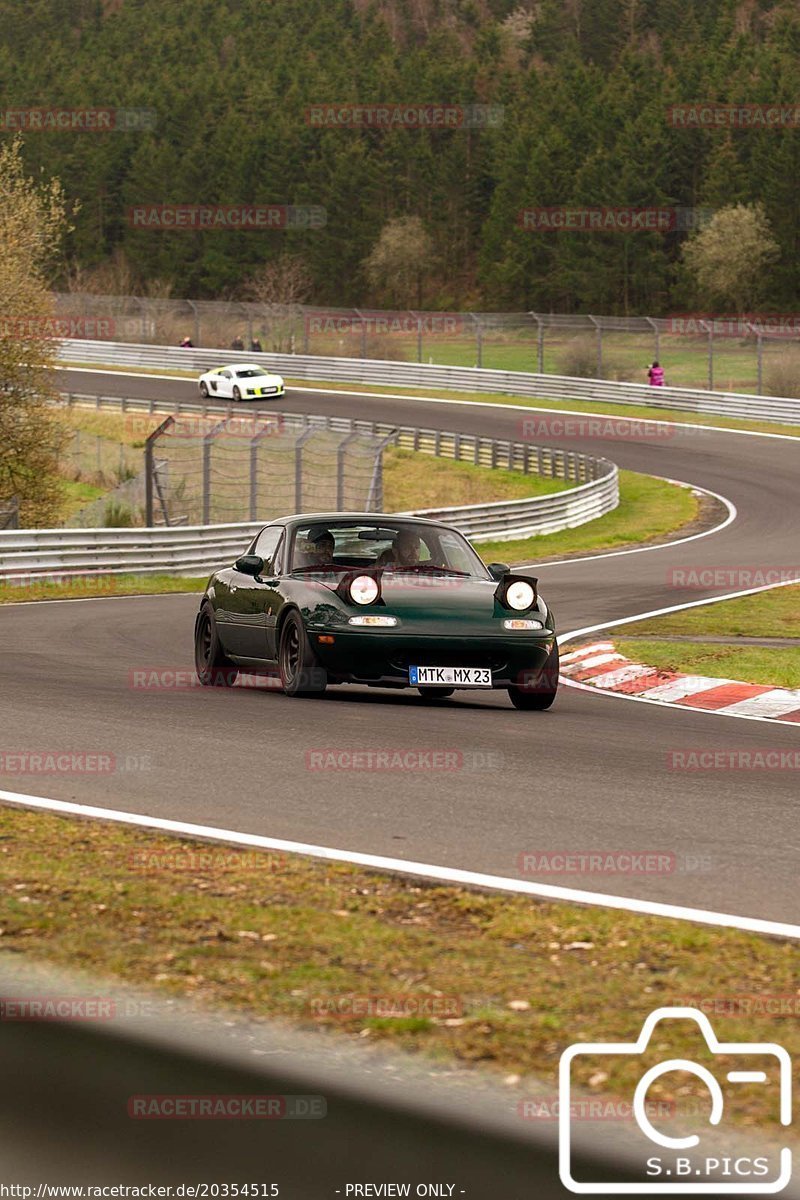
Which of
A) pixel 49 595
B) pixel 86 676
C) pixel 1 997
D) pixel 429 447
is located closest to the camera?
pixel 1 997

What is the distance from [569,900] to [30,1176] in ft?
8.85

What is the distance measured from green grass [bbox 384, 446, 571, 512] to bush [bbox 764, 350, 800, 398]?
601 inches

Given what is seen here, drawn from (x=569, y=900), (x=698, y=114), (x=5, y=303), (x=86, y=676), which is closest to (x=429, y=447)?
(x=5, y=303)

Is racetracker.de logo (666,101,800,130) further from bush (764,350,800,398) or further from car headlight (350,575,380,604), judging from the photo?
car headlight (350,575,380,604)

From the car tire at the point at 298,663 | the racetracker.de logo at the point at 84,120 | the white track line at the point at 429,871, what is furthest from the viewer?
the racetracker.de logo at the point at 84,120

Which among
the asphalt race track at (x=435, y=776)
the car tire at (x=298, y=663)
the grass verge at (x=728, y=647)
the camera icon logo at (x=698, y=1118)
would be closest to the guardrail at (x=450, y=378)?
the grass verge at (x=728, y=647)

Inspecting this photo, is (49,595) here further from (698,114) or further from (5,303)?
(698,114)

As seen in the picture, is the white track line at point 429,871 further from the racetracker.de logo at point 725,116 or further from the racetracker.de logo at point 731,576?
the racetracker.de logo at point 725,116

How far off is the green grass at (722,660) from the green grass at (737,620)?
5.36 feet

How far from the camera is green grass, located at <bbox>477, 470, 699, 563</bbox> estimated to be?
33438mm

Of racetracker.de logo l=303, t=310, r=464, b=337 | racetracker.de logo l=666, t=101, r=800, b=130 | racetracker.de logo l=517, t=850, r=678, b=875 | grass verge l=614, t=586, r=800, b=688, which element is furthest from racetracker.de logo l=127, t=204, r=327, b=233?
racetracker.de logo l=517, t=850, r=678, b=875

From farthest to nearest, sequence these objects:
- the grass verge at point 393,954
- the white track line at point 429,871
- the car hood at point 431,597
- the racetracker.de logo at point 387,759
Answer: the car hood at point 431,597 → the racetracker.de logo at point 387,759 → the white track line at point 429,871 → the grass verge at point 393,954

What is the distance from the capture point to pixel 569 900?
18.6ft

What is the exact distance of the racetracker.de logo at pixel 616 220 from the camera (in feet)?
336
